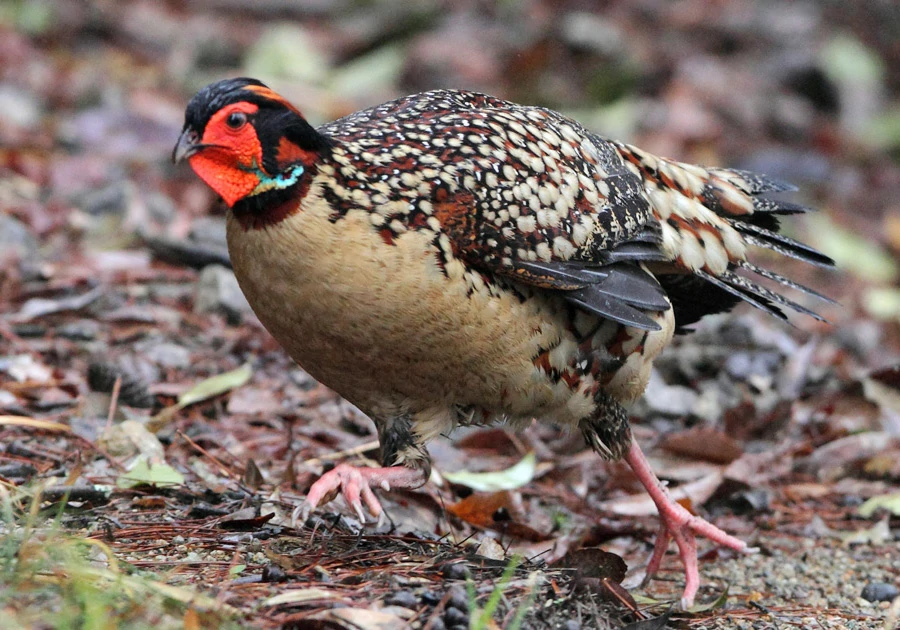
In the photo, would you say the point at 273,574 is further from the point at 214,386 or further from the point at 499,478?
the point at 214,386

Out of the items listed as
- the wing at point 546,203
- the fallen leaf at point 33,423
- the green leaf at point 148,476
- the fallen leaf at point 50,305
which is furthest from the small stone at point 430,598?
the fallen leaf at point 50,305

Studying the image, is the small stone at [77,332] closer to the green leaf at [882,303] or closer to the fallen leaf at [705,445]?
the fallen leaf at [705,445]

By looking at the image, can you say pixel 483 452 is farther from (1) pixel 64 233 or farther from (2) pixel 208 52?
(2) pixel 208 52

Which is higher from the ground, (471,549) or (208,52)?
(208,52)

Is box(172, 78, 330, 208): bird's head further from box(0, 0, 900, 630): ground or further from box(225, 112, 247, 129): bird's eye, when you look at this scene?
box(0, 0, 900, 630): ground

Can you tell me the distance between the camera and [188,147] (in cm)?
338

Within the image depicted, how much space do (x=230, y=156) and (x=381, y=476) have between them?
109 cm

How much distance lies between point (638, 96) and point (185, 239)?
18.2ft

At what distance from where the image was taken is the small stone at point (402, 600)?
2996 mm

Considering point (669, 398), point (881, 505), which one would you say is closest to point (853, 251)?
point (669, 398)

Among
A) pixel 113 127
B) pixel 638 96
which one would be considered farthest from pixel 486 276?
pixel 638 96

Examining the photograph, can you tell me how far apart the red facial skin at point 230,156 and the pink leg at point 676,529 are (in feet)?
6.09

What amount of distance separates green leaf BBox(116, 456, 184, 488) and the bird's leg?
2.10 ft

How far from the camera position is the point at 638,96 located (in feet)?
34.9
